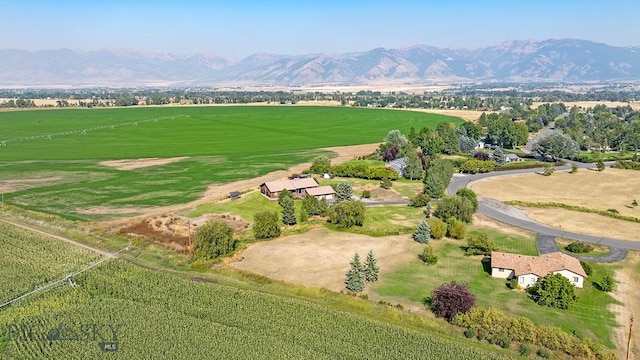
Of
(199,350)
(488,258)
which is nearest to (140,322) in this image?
(199,350)

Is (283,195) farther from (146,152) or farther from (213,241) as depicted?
(146,152)

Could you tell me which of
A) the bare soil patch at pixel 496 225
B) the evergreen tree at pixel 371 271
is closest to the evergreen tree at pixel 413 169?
the bare soil patch at pixel 496 225

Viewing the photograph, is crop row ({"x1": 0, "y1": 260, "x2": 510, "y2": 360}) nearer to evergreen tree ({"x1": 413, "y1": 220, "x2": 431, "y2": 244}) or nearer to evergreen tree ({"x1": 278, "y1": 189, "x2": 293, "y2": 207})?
evergreen tree ({"x1": 413, "y1": 220, "x2": 431, "y2": 244})

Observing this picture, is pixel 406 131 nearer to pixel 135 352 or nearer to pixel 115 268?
pixel 115 268

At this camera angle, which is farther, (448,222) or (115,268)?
(448,222)

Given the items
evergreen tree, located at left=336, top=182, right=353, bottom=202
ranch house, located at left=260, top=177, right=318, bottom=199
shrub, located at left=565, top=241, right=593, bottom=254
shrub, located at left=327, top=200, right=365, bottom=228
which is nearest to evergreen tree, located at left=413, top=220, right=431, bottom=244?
shrub, located at left=327, top=200, right=365, bottom=228

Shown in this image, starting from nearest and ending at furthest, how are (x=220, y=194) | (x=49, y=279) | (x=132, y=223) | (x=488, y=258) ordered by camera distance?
(x=49, y=279), (x=488, y=258), (x=132, y=223), (x=220, y=194)

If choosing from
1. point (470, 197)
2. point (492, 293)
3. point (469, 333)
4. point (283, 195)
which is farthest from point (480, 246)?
point (283, 195)
